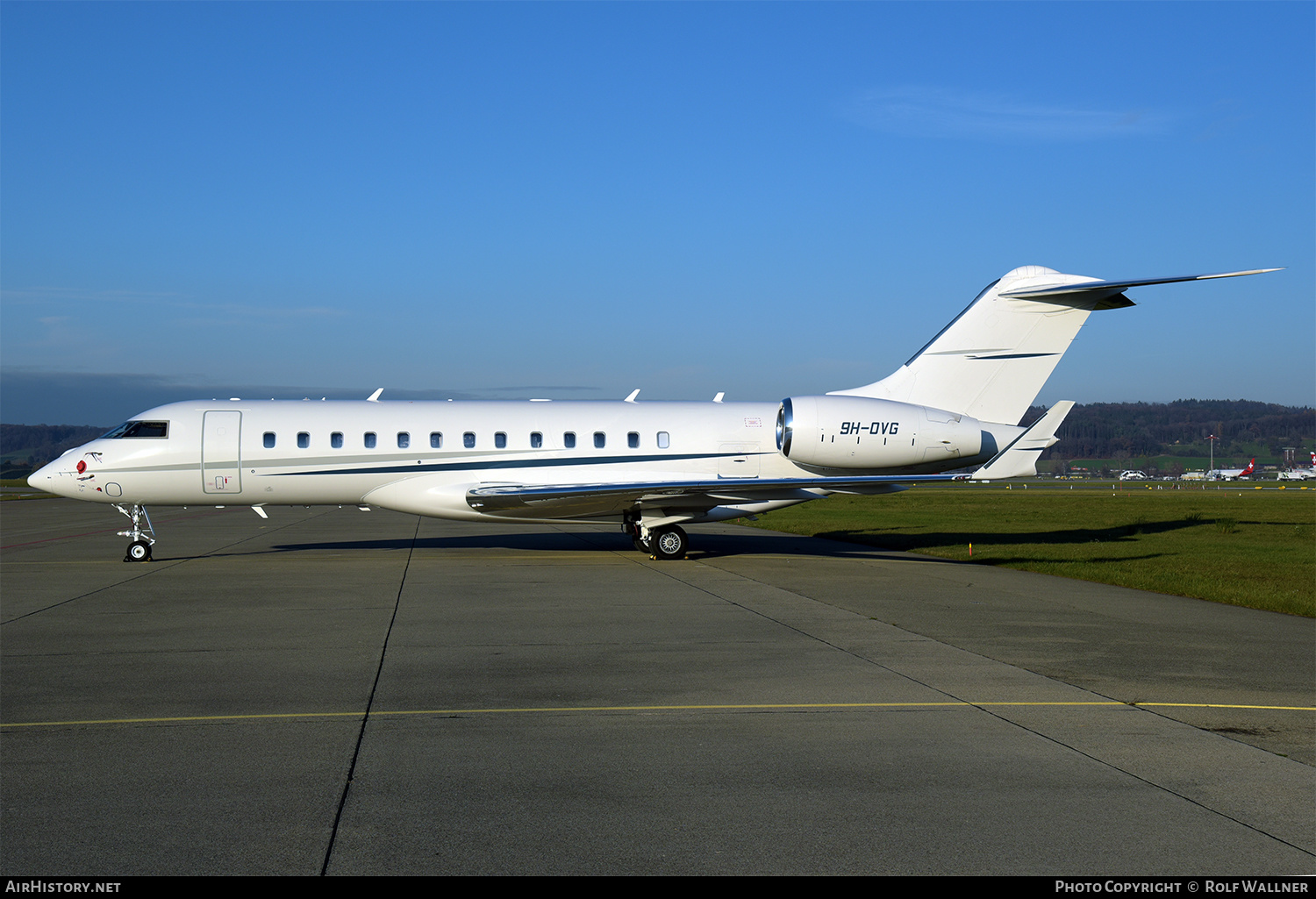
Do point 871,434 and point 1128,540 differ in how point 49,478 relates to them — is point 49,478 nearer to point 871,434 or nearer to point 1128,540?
point 871,434

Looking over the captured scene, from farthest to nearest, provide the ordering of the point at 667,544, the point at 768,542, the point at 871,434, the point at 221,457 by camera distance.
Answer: the point at 768,542 → the point at 667,544 → the point at 871,434 → the point at 221,457

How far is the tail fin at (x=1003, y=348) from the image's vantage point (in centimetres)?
1988

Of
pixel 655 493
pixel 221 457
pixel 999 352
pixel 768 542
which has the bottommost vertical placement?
pixel 768 542

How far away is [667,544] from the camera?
66.1ft

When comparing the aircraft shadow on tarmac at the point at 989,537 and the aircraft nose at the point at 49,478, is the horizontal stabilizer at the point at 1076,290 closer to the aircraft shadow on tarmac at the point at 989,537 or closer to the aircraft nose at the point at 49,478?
the aircraft shadow on tarmac at the point at 989,537

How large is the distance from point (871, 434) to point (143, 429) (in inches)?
571

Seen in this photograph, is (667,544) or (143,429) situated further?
(667,544)

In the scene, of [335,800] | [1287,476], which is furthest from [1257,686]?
[1287,476]

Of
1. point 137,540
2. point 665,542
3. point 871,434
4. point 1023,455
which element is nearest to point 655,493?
point 665,542

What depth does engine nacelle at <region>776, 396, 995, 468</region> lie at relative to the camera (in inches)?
784

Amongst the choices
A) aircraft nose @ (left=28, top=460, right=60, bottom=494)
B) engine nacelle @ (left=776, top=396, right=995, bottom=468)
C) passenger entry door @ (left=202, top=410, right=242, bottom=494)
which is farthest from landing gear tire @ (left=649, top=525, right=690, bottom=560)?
aircraft nose @ (left=28, top=460, right=60, bottom=494)

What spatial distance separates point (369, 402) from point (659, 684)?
13.8m

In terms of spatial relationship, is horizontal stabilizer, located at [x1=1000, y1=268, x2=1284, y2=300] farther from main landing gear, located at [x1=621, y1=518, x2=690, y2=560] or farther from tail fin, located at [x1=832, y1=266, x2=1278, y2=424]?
main landing gear, located at [x1=621, y1=518, x2=690, y2=560]

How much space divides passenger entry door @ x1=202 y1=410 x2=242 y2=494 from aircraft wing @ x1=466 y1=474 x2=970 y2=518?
181 inches
